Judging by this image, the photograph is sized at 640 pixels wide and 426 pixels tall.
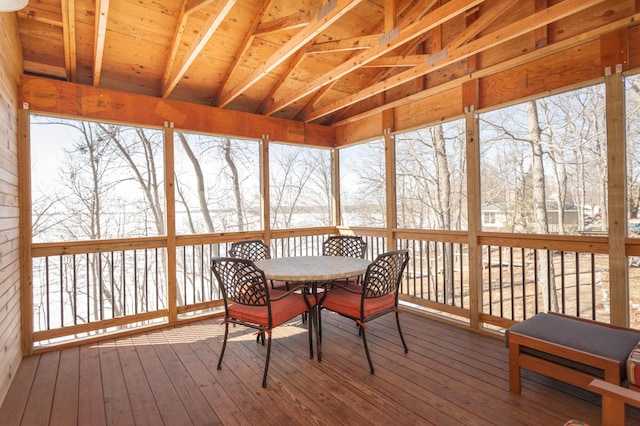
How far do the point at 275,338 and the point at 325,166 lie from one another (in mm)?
3086

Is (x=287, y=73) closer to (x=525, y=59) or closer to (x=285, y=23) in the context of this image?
(x=285, y=23)

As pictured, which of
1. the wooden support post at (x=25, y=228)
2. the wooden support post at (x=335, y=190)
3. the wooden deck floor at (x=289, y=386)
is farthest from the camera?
the wooden support post at (x=335, y=190)

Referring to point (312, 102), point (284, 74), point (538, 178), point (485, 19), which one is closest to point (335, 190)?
point (312, 102)

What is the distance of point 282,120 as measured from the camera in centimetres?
491

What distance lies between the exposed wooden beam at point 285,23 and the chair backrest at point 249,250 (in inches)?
91.1

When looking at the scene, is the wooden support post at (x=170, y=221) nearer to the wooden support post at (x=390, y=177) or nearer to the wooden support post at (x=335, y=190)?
the wooden support post at (x=335, y=190)

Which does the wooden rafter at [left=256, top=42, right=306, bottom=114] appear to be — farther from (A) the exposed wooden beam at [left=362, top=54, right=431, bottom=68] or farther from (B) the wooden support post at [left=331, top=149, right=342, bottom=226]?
(B) the wooden support post at [left=331, top=149, right=342, bottom=226]

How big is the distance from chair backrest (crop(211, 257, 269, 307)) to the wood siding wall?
164 cm

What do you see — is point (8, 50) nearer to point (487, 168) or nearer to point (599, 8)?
point (487, 168)

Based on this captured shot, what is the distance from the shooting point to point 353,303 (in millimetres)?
2777

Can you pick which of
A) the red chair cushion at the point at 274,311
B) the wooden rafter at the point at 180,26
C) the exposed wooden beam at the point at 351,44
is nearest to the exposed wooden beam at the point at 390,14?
the exposed wooden beam at the point at 351,44

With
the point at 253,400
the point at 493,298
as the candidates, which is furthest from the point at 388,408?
the point at 493,298

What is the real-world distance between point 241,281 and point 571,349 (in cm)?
234

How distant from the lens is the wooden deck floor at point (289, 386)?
2082mm
